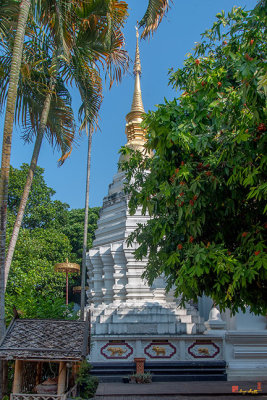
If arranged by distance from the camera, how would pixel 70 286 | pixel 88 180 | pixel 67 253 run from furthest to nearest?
pixel 70 286
pixel 67 253
pixel 88 180

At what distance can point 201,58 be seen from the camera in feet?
22.5

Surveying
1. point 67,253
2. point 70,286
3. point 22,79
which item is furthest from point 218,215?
point 70,286

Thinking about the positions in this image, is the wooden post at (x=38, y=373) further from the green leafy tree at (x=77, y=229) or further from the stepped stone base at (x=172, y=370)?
the green leafy tree at (x=77, y=229)

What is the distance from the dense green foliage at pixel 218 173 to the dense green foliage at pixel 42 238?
13.8 meters

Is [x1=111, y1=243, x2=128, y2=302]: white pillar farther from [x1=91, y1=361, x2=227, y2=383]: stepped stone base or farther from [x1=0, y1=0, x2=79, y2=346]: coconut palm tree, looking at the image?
[x1=0, y1=0, x2=79, y2=346]: coconut palm tree


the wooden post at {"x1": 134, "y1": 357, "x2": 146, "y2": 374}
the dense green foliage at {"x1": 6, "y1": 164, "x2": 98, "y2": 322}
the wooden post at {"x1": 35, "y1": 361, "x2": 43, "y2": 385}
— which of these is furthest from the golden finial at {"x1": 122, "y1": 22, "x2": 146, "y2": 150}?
the wooden post at {"x1": 35, "y1": 361, "x2": 43, "y2": 385}

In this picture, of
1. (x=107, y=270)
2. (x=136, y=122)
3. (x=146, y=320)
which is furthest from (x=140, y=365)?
(x=136, y=122)

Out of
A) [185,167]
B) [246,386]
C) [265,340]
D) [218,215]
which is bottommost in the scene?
[246,386]

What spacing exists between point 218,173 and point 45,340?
3248mm

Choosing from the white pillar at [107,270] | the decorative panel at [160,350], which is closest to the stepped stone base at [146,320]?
the decorative panel at [160,350]

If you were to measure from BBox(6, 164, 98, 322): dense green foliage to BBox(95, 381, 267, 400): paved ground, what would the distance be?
10.1 metres

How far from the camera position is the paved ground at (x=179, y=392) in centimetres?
846

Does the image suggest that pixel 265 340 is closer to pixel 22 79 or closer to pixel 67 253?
pixel 22 79

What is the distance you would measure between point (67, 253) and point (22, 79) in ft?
62.3
